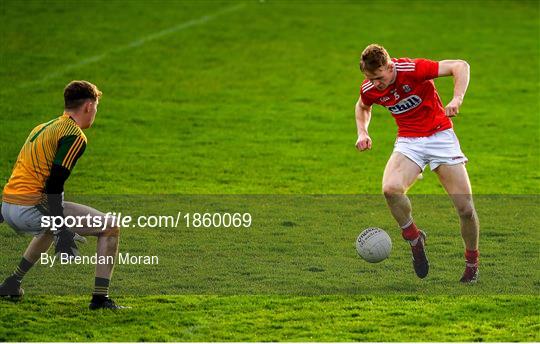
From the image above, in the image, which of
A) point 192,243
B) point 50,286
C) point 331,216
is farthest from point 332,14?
point 50,286

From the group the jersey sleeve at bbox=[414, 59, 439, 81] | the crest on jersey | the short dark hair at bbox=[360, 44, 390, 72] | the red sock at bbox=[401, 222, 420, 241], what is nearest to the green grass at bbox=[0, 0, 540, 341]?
the red sock at bbox=[401, 222, 420, 241]

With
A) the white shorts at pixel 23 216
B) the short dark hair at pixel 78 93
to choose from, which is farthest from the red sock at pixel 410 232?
the white shorts at pixel 23 216

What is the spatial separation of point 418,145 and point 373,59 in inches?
41.8

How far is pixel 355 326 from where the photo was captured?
9.50 metres

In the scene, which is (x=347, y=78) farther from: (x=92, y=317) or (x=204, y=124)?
(x=92, y=317)

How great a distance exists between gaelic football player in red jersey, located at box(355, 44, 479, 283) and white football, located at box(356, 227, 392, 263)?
250mm

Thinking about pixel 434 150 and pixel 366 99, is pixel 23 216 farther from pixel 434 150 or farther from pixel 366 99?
pixel 434 150

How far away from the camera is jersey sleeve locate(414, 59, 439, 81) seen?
10828mm

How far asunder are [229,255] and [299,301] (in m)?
2.25

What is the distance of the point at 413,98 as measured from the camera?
1102 cm

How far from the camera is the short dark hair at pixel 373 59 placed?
1059 cm

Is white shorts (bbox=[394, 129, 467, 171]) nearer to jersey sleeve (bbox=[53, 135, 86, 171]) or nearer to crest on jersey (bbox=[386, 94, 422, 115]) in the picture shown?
crest on jersey (bbox=[386, 94, 422, 115])

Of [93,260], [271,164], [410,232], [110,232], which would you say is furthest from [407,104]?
[271,164]

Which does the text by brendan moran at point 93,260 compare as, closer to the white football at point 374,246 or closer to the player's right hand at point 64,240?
the player's right hand at point 64,240
